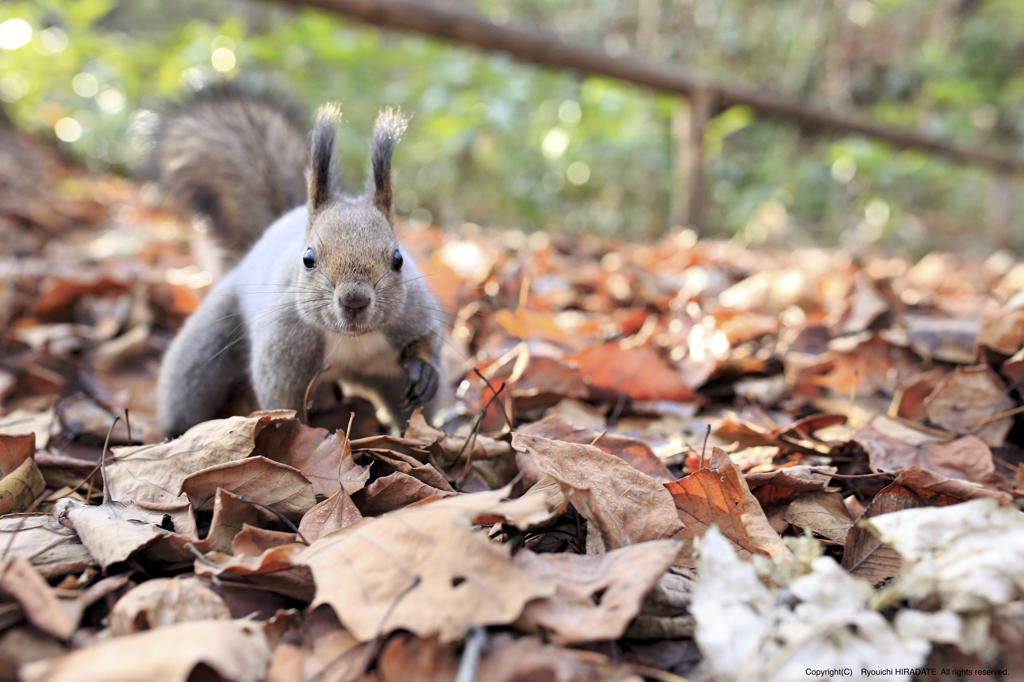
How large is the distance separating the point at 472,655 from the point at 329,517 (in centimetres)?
52

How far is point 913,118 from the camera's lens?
445 inches

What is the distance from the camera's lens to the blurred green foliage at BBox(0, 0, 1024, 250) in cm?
677

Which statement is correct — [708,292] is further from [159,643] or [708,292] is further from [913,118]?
[913,118]

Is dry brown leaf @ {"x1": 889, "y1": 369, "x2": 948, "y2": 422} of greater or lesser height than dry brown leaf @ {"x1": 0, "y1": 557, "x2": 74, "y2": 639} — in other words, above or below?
below

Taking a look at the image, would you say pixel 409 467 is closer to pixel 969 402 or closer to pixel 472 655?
pixel 472 655

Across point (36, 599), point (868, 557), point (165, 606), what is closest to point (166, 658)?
point (165, 606)

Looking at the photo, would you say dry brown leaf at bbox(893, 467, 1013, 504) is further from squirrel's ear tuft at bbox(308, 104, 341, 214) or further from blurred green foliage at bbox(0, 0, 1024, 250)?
blurred green foliage at bbox(0, 0, 1024, 250)

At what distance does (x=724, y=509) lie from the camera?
1.37 meters

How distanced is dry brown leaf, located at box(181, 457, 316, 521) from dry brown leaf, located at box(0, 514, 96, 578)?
22 cm

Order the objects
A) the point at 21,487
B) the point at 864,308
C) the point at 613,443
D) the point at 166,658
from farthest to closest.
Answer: the point at 864,308 < the point at 613,443 < the point at 21,487 < the point at 166,658

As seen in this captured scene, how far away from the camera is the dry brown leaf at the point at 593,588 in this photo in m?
1.06

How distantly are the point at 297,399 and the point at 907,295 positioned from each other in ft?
9.41

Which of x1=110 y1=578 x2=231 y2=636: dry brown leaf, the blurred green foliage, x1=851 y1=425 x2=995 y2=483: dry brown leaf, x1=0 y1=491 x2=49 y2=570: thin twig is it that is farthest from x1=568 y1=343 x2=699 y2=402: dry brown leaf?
the blurred green foliage

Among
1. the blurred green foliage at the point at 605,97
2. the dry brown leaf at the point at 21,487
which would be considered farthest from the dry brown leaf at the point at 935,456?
the blurred green foliage at the point at 605,97
